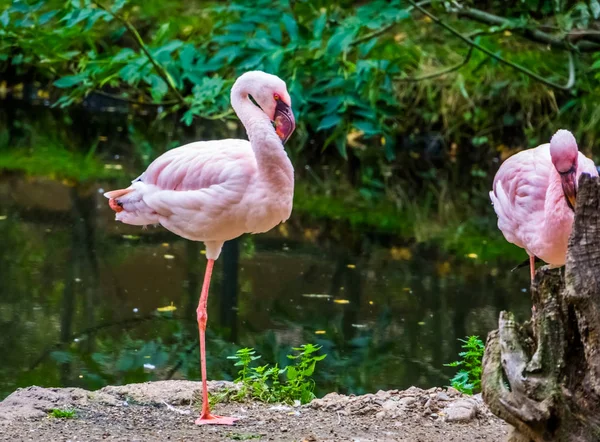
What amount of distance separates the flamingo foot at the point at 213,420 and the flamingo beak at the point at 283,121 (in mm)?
1160

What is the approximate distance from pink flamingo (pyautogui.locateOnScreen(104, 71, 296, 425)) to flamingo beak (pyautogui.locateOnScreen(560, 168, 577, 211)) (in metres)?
1.19

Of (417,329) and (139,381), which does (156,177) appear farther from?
(417,329)

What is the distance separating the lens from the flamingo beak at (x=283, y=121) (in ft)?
13.0

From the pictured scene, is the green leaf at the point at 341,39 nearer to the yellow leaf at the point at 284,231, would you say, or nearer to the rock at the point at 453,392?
the yellow leaf at the point at 284,231

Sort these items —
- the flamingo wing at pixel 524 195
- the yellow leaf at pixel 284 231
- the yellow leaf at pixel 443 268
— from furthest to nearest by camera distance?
1. the yellow leaf at pixel 284 231
2. the yellow leaf at pixel 443 268
3. the flamingo wing at pixel 524 195

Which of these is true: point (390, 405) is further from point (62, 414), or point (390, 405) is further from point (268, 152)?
point (62, 414)

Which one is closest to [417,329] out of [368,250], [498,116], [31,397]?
[368,250]

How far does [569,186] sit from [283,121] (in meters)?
1.28

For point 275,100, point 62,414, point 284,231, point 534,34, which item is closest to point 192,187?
point 275,100

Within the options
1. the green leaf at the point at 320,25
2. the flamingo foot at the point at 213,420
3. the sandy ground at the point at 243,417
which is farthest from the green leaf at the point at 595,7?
the flamingo foot at the point at 213,420

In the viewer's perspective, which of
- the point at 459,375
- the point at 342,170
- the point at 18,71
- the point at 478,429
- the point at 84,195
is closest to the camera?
the point at 478,429

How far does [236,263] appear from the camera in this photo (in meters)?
7.06

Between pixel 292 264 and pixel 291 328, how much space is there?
149cm

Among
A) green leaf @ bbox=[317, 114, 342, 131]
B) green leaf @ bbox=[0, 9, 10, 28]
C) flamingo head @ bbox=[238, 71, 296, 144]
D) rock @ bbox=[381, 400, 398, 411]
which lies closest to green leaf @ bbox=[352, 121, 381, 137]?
green leaf @ bbox=[317, 114, 342, 131]
